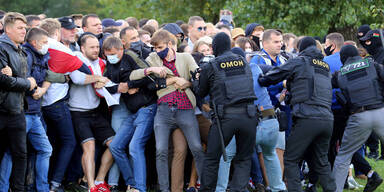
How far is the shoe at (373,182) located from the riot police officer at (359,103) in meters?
0.77

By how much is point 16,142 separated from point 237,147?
8.42 ft

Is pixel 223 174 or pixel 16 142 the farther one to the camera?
pixel 223 174

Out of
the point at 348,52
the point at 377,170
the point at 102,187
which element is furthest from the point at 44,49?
the point at 377,170

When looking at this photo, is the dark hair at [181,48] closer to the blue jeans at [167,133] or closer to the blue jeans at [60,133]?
the blue jeans at [167,133]

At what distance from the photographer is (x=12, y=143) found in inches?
259

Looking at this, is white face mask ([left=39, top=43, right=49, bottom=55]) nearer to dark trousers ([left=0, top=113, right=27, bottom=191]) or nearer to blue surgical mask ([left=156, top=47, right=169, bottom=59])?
dark trousers ([left=0, top=113, right=27, bottom=191])

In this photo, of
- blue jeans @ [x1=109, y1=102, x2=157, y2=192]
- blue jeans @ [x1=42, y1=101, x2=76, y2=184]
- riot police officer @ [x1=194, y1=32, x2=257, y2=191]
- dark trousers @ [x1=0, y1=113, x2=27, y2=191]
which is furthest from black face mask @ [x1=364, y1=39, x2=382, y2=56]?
dark trousers @ [x1=0, y1=113, x2=27, y2=191]

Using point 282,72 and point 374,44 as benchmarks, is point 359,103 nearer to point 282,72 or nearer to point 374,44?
point 282,72

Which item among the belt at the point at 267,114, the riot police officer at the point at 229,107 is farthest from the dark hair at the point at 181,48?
the belt at the point at 267,114

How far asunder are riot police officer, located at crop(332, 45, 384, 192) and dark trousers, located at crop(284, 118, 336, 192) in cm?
63

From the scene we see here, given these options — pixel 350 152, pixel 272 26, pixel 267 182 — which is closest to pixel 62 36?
pixel 267 182

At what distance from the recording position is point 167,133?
24.0ft

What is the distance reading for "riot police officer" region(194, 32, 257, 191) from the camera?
6660 millimetres

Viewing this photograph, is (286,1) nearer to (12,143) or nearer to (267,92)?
(267,92)
